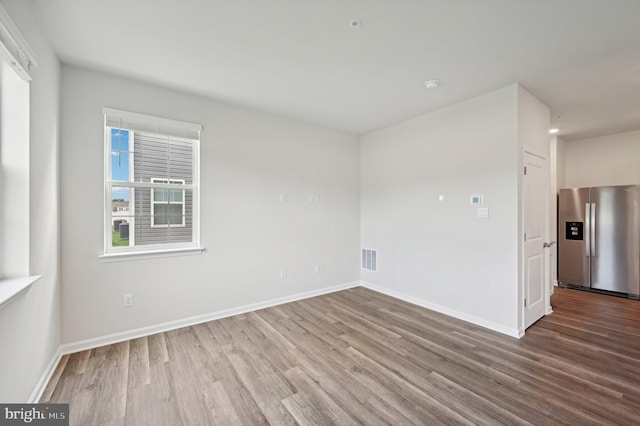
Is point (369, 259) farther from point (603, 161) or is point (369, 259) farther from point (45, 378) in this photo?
point (603, 161)

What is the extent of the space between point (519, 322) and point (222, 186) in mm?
3748

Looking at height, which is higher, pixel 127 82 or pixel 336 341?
pixel 127 82

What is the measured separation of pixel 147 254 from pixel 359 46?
116 inches

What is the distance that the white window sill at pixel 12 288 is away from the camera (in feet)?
4.59

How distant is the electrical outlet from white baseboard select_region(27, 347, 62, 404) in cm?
57

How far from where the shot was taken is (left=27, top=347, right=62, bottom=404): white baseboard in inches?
72.7

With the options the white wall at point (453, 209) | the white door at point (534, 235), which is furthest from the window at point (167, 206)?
the white door at point (534, 235)

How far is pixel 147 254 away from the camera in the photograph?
2.87 metres

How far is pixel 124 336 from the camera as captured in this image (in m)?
2.75

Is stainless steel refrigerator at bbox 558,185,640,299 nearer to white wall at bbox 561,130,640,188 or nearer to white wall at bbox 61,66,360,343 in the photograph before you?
white wall at bbox 561,130,640,188

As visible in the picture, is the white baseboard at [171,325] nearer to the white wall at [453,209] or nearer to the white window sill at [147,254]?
the white window sill at [147,254]

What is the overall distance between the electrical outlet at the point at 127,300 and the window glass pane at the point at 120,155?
1217 mm

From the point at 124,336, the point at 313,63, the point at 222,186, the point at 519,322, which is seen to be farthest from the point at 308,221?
the point at 519,322

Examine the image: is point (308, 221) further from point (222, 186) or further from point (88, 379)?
point (88, 379)
